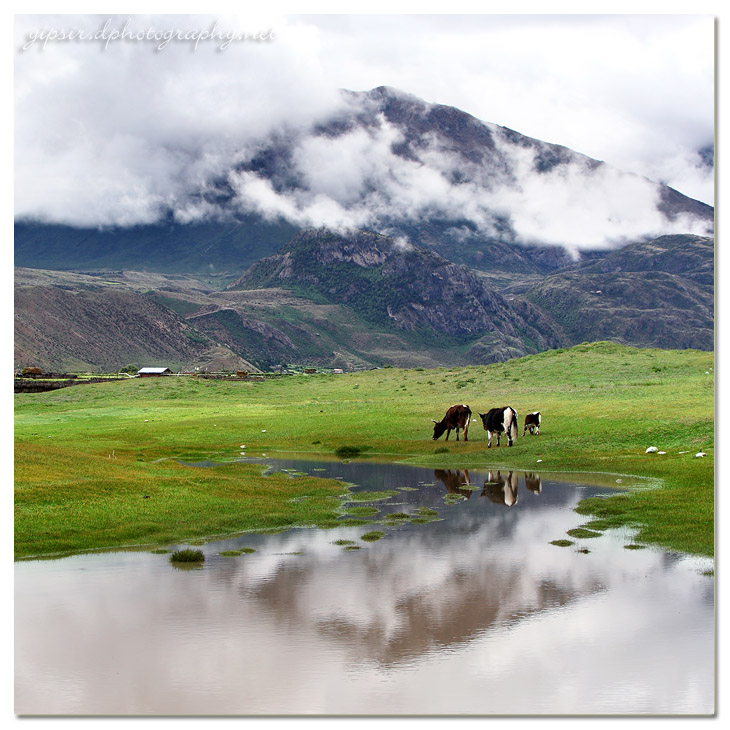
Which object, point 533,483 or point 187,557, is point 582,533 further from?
point 187,557

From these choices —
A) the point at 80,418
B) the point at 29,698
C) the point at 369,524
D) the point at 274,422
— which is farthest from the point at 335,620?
the point at 80,418

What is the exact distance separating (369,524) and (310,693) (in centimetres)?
1614

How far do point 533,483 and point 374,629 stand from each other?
79.6 feet

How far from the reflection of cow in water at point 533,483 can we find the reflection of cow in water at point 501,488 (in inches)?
26.2

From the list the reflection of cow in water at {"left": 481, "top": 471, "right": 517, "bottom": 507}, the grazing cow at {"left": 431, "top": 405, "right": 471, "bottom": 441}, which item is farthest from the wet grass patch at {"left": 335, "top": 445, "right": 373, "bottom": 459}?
the reflection of cow in water at {"left": 481, "top": 471, "right": 517, "bottom": 507}

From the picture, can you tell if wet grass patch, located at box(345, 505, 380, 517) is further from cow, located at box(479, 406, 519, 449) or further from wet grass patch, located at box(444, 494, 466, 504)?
cow, located at box(479, 406, 519, 449)

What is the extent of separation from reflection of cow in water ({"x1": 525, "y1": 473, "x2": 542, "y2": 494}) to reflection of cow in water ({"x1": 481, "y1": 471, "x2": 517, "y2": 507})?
2.18 ft

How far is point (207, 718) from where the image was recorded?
1396 cm

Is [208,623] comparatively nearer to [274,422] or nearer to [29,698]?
[29,698]

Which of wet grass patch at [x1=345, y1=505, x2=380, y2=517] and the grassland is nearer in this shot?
the grassland

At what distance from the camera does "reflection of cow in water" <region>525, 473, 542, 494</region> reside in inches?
1538

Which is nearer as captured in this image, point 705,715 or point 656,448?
point 705,715

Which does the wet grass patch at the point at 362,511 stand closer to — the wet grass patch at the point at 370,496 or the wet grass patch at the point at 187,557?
the wet grass patch at the point at 370,496

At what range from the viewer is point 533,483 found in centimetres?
4122
